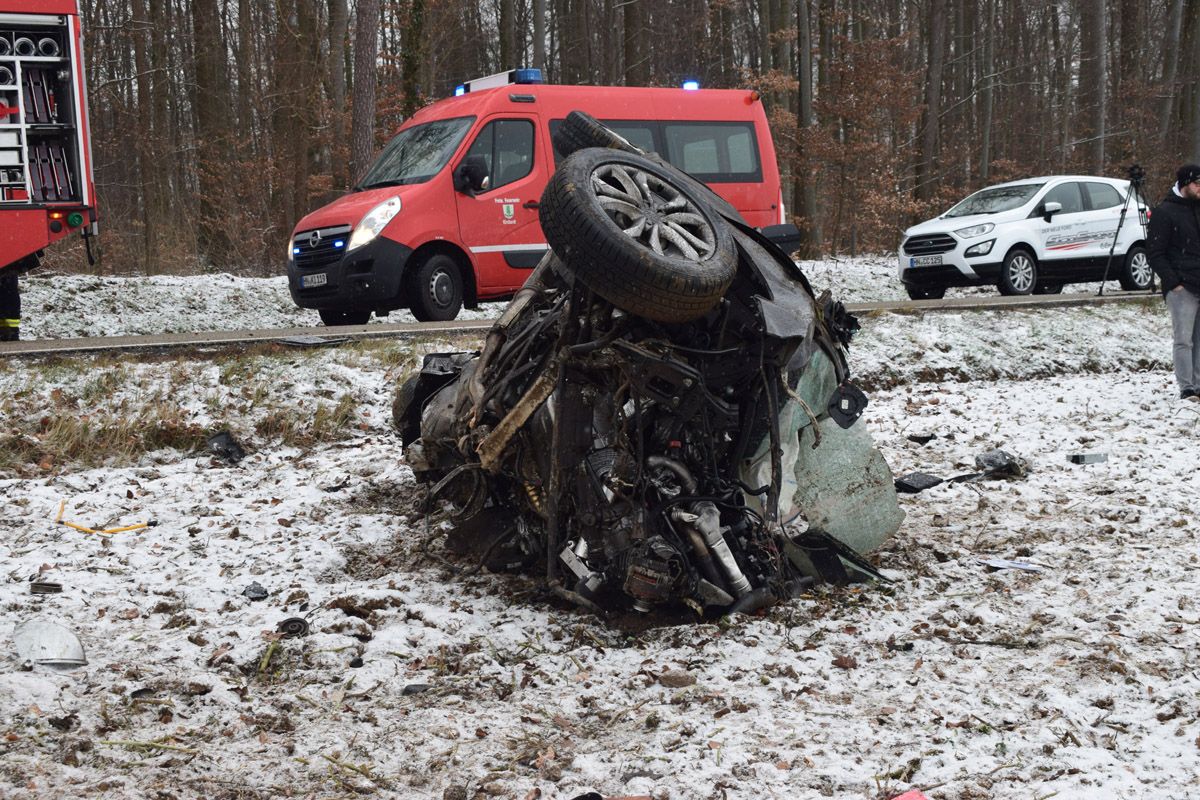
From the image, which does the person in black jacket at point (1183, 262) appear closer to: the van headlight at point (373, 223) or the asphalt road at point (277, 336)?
the asphalt road at point (277, 336)

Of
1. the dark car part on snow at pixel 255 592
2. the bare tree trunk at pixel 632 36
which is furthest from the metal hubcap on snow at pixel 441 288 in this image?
the bare tree trunk at pixel 632 36

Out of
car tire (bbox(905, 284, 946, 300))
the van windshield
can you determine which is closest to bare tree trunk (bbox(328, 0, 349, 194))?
the van windshield

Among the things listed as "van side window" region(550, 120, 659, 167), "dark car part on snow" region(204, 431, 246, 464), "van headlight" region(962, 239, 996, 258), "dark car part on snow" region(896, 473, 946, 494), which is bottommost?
"dark car part on snow" region(896, 473, 946, 494)

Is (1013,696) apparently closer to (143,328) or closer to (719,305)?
(719,305)

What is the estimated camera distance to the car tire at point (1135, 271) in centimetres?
1439

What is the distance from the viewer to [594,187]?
12.5ft

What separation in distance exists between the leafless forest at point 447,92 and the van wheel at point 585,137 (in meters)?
10.6

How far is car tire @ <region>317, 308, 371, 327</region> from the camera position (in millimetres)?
10953

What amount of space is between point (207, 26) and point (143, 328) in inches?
331

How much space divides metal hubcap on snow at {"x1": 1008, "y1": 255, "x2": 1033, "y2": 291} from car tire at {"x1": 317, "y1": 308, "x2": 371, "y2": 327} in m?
8.64

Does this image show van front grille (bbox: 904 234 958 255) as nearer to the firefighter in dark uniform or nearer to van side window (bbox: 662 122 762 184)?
van side window (bbox: 662 122 762 184)

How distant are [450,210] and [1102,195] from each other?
31.5 feet

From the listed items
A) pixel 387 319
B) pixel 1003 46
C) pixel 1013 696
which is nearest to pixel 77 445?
pixel 1013 696

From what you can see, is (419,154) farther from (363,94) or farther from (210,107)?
(210,107)
